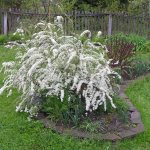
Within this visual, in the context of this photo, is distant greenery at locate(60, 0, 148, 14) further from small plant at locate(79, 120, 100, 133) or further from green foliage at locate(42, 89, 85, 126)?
small plant at locate(79, 120, 100, 133)

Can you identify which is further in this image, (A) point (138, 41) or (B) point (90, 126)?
(A) point (138, 41)

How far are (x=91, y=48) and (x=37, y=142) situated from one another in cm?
171

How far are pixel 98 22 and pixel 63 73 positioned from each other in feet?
24.2

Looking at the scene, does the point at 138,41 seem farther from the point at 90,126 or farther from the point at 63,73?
the point at 90,126

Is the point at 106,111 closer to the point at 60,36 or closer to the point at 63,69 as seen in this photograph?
the point at 63,69

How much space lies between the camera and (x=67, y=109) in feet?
15.7

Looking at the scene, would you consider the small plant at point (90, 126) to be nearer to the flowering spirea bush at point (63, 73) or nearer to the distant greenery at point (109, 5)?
the flowering spirea bush at point (63, 73)

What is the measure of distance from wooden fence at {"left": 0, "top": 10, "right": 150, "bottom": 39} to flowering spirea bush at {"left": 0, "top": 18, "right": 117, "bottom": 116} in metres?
6.39

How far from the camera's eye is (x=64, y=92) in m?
4.92

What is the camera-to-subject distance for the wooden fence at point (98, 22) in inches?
464

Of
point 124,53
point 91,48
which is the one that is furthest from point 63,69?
point 124,53

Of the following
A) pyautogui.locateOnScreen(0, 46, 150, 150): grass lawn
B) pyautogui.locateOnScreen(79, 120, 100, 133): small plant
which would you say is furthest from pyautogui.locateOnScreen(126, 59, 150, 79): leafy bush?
pyautogui.locateOnScreen(79, 120, 100, 133): small plant

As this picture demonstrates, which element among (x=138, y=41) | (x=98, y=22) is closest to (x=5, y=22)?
(x=98, y=22)

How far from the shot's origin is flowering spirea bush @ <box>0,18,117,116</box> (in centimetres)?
487
